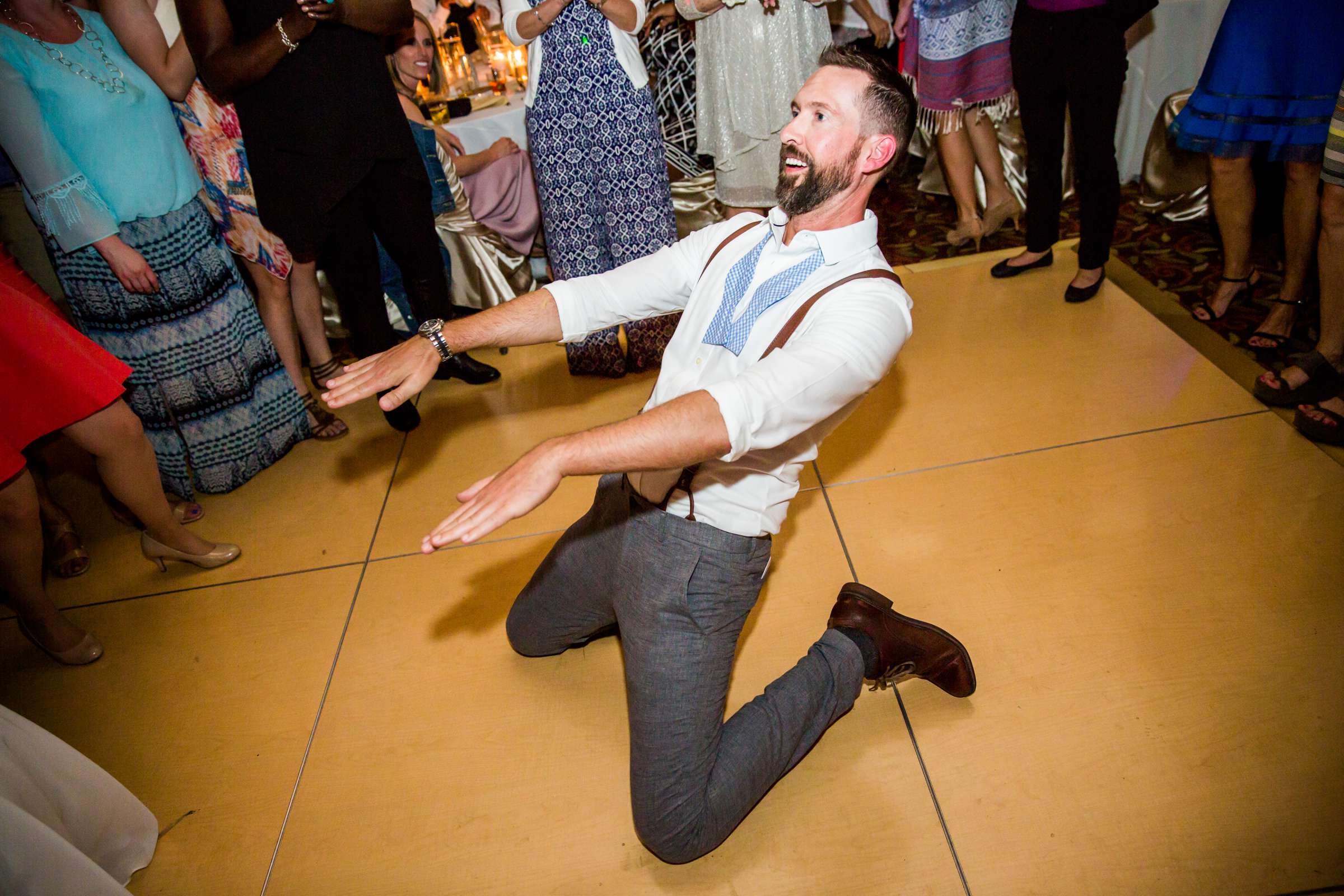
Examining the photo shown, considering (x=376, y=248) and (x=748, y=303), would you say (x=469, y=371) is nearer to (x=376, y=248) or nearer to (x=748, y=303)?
(x=376, y=248)

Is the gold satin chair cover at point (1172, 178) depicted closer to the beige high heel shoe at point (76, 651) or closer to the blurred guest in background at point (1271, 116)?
the blurred guest in background at point (1271, 116)

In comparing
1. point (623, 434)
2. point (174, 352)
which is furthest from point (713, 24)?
point (623, 434)

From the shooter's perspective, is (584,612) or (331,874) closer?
(331,874)

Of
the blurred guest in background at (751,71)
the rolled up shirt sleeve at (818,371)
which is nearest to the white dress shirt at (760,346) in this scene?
the rolled up shirt sleeve at (818,371)

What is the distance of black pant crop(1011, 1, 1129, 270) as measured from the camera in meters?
2.66

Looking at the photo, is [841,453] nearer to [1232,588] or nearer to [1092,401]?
[1092,401]

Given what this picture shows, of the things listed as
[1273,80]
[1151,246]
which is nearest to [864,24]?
[1151,246]

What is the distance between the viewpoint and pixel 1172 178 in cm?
348

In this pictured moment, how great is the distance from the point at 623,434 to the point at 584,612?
74 cm

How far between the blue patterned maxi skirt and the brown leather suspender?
1726 millimetres

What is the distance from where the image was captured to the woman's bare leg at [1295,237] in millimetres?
2438

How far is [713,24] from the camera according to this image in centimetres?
288

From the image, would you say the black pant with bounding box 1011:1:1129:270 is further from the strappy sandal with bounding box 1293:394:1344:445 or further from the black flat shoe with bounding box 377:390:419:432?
the black flat shoe with bounding box 377:390:419:432

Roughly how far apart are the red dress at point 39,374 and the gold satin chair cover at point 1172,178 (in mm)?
3920
